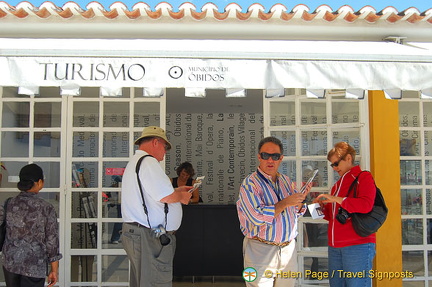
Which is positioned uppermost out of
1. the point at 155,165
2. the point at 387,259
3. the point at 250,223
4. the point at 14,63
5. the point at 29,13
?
the point at 29,13

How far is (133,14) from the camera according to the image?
4.88 metres

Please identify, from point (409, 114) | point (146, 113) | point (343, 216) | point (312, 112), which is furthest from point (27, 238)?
point (409, 114)

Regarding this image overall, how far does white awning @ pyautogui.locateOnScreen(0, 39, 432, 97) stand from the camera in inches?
145

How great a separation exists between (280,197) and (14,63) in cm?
242

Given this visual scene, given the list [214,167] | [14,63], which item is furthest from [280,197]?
[214,167]

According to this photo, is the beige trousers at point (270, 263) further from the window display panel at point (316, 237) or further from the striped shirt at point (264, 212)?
the window display panel at point (316, 237)

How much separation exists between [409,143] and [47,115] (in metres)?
4.38

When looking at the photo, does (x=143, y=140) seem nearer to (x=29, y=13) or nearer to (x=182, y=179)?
(x=29, y=13)

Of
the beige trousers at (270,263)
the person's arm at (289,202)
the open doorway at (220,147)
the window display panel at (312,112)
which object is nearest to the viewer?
the person's arm at (289,202)

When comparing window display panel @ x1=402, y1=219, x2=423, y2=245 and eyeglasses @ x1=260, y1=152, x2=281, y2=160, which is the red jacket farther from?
window display panel @ x1=402, y1=219, x2=423, y2=245

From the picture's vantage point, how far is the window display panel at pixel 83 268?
5.51m

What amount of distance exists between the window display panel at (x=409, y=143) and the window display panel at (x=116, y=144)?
328 cm

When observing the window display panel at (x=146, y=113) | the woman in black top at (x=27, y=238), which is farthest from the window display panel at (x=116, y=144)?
the woman in black top at (x=27, y=238)

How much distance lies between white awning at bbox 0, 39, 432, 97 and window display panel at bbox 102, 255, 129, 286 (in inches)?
101
